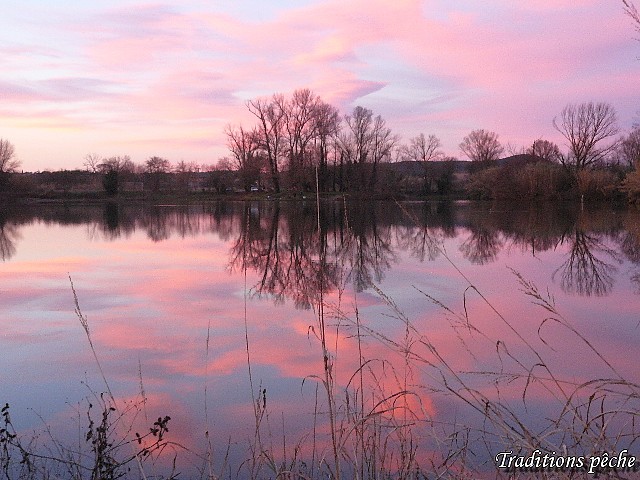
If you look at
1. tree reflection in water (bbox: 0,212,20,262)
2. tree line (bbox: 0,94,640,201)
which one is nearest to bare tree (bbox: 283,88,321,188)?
tree line (bbox: 0,94,640,201)

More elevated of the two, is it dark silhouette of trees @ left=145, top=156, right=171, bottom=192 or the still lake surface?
A: dark silhouette of trees @ left=145, top=156, right=171, bottom=192

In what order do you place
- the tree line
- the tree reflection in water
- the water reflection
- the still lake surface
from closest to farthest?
the still lake surface, the water reflection, the tree reflection in water, the tree line

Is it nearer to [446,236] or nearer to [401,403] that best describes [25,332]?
[401,403]

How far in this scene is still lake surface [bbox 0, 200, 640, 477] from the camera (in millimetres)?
3832

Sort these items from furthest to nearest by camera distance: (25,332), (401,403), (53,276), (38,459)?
(53,276) < (25,332) < (401,403) < (38,459)

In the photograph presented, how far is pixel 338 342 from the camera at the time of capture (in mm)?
6949

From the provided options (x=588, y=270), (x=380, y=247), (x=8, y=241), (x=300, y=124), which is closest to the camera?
(x=588, y=270)

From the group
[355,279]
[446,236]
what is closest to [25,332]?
[355,279]

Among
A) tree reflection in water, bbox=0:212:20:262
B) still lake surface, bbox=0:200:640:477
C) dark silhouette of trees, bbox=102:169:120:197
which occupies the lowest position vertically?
still lake surface, bbox=0:200:640:477

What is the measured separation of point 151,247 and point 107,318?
1041 centimetres

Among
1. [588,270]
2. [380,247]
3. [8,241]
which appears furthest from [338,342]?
[8,241]

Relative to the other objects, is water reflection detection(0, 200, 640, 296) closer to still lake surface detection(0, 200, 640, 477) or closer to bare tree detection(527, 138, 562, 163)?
still lake surface detection(0, 200, 640, 477)

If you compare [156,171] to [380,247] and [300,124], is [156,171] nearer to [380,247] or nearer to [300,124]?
[300,124]

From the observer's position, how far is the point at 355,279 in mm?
10773
